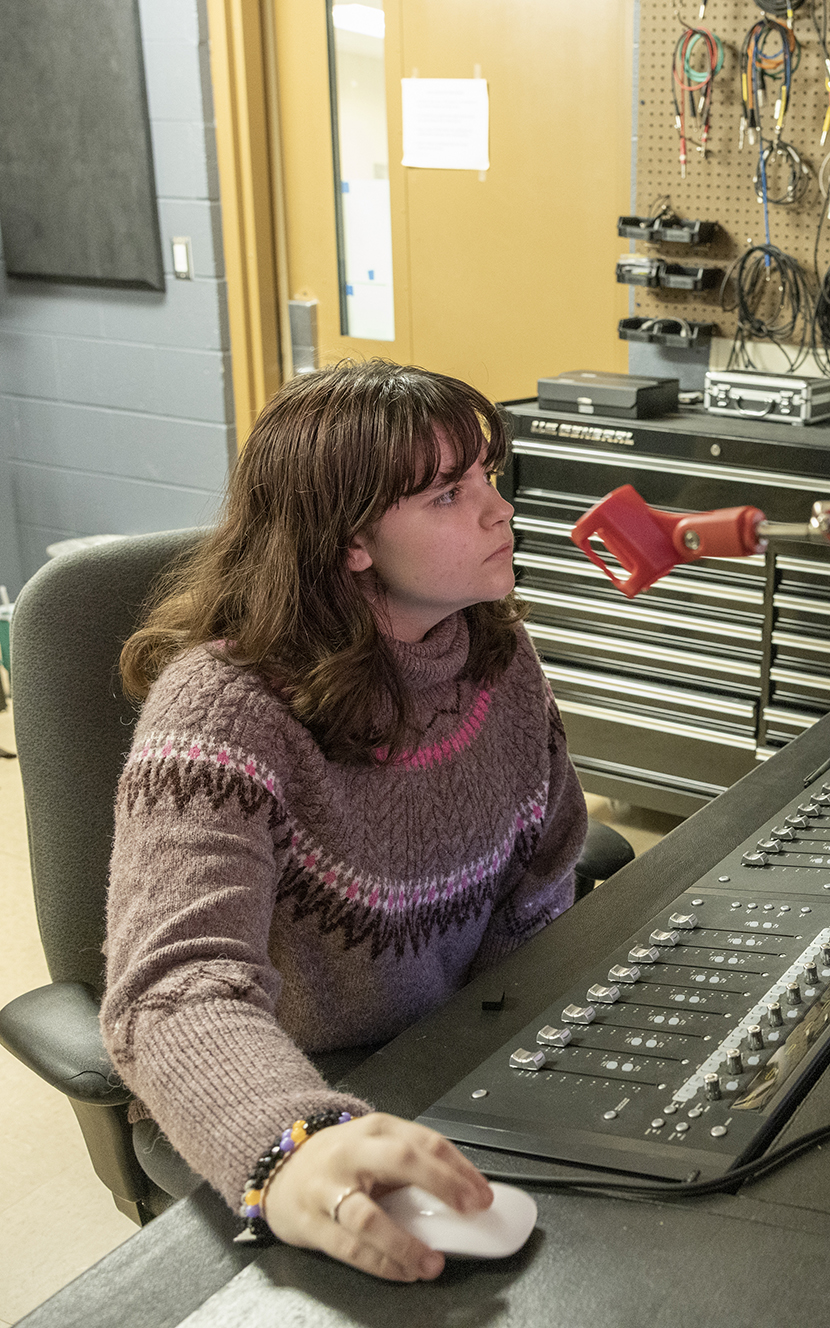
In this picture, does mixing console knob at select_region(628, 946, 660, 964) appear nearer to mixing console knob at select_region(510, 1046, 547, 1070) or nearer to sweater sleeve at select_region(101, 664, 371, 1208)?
mixing console knob at select_region(510, 1046, 547, 1070)

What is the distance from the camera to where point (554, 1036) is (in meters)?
0.92

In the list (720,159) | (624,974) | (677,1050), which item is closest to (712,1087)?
(677,1050)

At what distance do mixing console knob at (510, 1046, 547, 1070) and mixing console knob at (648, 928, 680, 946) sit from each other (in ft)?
0.57

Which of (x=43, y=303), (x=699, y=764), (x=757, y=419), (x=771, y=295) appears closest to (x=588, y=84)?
(x=771, y=295)

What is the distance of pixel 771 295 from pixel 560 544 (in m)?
0.71

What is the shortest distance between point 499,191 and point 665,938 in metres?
2.55

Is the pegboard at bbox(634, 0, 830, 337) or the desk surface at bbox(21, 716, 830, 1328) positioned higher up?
the pegboard at bbox(634, 0, 830, 337)

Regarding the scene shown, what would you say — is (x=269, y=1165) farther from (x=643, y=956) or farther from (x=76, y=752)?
(x=76, y=752)

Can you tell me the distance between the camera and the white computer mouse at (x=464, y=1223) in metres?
0.71

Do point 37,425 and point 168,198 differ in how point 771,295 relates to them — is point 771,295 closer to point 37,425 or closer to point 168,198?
point 168,198

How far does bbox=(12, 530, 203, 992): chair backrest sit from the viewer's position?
1247mm

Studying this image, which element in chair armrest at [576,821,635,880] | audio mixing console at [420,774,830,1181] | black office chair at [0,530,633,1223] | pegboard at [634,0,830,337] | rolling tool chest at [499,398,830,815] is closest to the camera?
audio mixing console at [420,774,830,1181]

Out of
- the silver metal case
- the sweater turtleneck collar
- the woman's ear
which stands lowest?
the sweater turtleneck collar

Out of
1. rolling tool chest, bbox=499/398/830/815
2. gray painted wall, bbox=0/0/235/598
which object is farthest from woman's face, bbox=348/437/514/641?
gray painted wall, bbox=0/0/235/598
